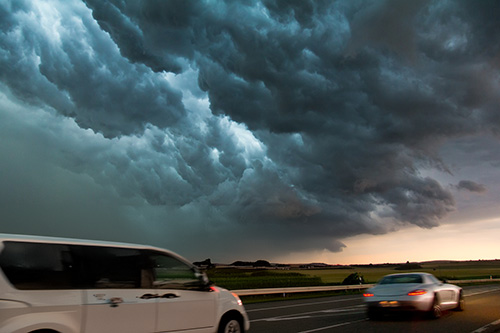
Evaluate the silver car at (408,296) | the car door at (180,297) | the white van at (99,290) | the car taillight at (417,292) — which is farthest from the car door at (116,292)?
the car taillight at (417,292)

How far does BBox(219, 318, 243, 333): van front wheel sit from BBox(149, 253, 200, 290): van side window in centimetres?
93

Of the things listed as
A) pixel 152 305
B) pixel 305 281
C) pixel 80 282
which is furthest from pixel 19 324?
pixel 305 281

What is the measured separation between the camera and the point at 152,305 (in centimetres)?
689

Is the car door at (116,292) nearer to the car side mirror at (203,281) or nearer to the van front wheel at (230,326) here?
the car side mirror at (203,281)

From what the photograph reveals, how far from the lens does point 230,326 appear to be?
8273 mm

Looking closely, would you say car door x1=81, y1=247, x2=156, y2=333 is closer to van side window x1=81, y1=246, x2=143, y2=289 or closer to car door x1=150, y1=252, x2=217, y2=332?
van side window x1=81, y1=246, x2=143, y2=289

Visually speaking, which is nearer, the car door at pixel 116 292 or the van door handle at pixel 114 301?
the car door at pixel 116 292

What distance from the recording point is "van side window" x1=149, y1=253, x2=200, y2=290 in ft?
23.7

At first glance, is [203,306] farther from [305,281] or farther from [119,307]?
[305,281]

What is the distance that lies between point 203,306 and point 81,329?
2.32 meters

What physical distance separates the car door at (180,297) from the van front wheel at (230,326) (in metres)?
0.27

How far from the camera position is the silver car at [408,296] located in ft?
42.0

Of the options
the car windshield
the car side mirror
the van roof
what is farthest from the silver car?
the van roof

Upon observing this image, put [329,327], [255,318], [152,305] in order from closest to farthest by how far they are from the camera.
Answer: [152,305] < [329,327] < [255,318]
